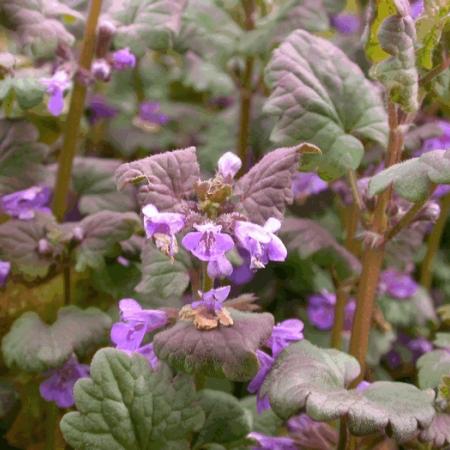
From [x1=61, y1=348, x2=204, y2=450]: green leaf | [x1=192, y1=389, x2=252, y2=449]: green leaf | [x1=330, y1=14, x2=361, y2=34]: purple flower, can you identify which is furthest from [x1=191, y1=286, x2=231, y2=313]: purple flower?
[x1=330, y1=14, x2=361, y2=34]: purple flower

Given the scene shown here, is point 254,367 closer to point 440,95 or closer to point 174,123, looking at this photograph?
point 440,95

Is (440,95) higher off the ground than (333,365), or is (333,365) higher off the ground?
(440,95)

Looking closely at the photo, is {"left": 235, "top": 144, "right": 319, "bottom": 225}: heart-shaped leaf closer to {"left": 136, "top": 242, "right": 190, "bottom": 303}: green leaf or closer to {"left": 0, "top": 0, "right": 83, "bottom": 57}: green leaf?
{"left": 136, "top": 242, "right": 190, "bottom": 303}: green leaf

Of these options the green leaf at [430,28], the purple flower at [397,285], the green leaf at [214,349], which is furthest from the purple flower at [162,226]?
the purple flower at [397,285]

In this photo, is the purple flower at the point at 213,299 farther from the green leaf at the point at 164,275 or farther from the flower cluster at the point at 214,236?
the green leaf at the point at 164,275

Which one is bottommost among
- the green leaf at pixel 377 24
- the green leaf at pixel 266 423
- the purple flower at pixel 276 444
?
the green leaf at pixel 266 423

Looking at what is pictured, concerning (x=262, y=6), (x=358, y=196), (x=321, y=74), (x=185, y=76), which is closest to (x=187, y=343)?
(x=358, y=196)
